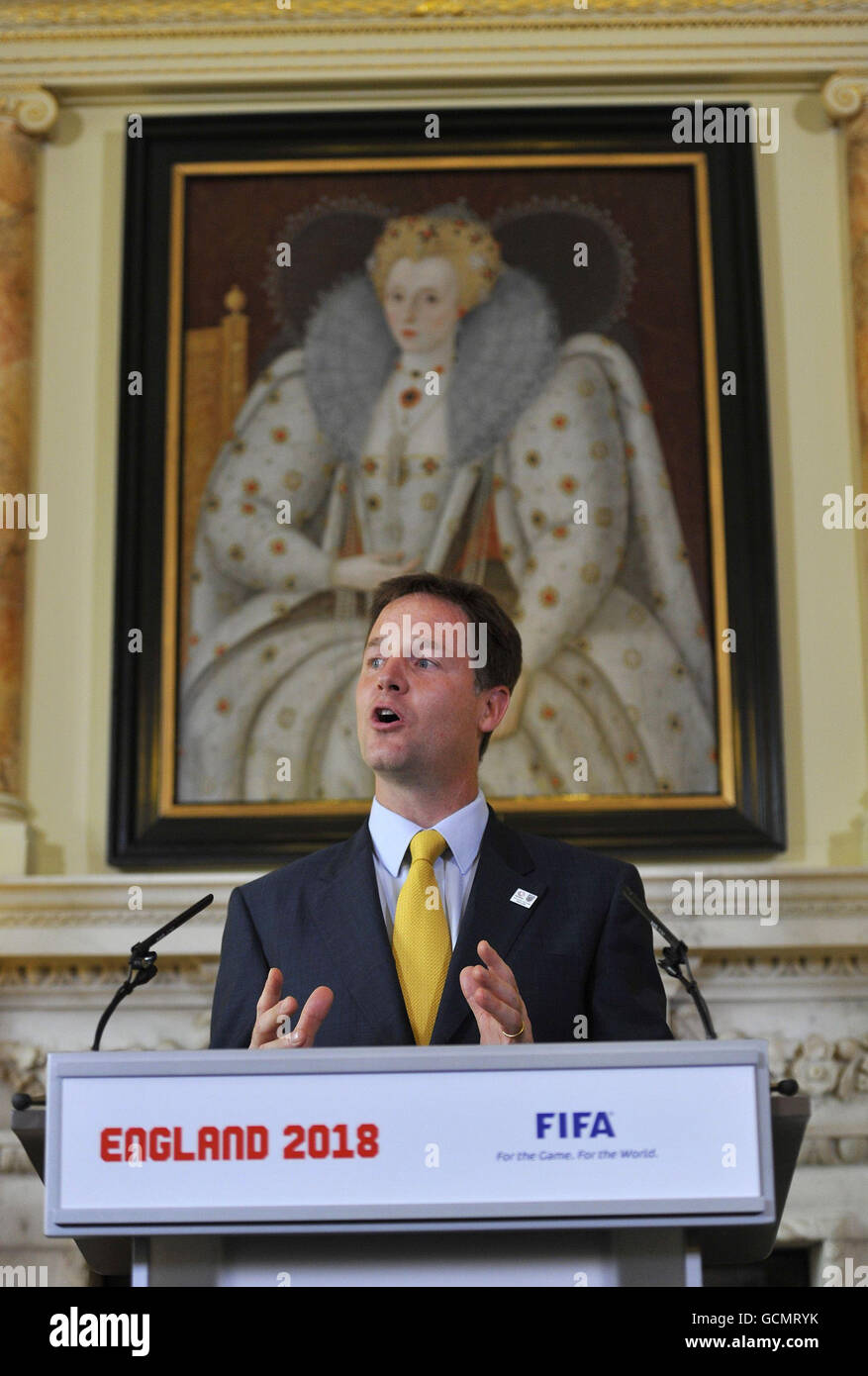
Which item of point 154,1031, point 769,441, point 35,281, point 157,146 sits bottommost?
point 154,1031

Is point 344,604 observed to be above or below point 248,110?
below

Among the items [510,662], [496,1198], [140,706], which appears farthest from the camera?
[140,706]

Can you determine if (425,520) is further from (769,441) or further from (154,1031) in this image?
(154,1031)

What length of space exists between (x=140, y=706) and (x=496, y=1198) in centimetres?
391

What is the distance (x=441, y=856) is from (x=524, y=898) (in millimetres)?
189

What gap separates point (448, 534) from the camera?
5.80 meters

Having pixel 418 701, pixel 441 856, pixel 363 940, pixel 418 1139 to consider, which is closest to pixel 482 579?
pixel 418 701

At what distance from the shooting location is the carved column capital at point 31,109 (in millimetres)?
6188

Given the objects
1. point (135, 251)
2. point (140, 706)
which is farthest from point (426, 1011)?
point (135, 251)

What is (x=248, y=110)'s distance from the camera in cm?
623

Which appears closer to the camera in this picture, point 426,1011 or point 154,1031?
point 426,1011

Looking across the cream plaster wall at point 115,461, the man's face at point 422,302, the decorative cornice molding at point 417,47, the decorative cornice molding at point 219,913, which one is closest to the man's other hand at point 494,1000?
the decorative cornice molding at point 219,913

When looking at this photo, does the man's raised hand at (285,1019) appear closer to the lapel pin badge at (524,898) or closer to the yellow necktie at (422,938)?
the yellow necktie at (422,938)

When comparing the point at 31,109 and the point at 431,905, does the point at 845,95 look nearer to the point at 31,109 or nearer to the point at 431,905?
the point at 31,109
